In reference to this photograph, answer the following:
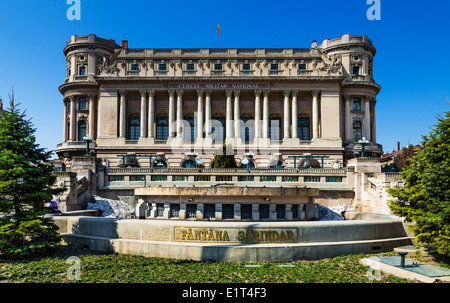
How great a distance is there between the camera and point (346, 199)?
37.7 metres

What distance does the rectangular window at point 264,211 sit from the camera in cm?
2434

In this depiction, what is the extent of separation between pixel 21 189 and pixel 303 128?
47397 millimetres

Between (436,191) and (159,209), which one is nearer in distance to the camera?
(436,191)

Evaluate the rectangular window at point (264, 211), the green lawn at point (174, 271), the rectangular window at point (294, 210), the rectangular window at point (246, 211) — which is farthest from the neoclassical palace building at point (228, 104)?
the green lawn at point (174, 271)

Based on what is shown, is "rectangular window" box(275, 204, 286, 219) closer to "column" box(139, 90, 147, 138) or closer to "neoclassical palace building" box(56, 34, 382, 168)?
"neoclassical palace building" box(56, 34, 382, 168)

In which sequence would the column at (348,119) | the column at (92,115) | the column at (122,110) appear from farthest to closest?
the column at (92,115), the column at (348,119), the column at (122,110)

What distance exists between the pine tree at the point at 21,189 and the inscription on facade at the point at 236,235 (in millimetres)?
6558

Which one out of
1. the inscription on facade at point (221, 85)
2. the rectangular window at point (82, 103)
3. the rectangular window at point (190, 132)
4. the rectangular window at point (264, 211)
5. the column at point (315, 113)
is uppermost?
the inscription on facade at point (221, 85)

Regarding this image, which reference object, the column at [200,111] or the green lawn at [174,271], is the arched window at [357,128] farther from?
the green lawn at [174,271]

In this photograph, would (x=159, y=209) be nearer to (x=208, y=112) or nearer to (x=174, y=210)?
(x=174, y=210)

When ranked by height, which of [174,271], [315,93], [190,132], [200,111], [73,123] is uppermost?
[315,93]

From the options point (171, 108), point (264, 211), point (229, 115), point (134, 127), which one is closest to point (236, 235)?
point (264, 211)

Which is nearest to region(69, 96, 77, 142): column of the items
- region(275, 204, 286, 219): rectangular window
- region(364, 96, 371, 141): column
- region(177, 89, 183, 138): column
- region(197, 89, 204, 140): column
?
region(177, 89, 183, 138): column

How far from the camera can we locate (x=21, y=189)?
61.0ft
